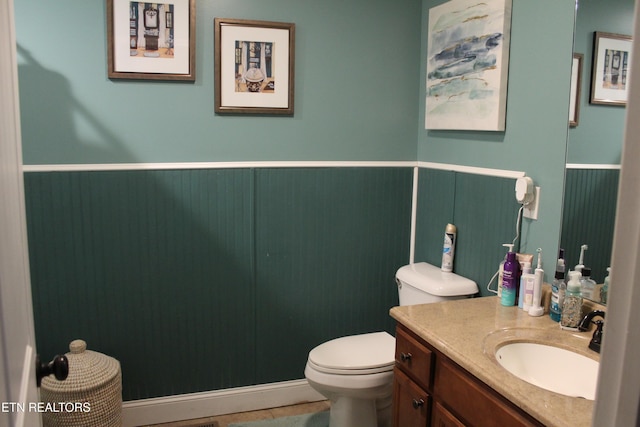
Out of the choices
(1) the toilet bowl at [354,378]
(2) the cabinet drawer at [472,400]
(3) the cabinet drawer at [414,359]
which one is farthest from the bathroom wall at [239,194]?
(2) the cabinet drawer at [472,400]

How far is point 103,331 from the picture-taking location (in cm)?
253

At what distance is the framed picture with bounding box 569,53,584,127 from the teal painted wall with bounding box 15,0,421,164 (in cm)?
104

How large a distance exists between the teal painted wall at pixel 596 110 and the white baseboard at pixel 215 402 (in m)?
1.82

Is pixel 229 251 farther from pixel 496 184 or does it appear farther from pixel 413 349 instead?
pixel 496 184

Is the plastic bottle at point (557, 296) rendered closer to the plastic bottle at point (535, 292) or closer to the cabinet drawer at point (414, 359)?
the plastic bottle at point (535, 292)

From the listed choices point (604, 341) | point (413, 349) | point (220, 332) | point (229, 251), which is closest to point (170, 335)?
point (220, 332)

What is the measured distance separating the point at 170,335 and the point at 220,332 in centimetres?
24

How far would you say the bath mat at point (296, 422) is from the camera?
8.78 ft

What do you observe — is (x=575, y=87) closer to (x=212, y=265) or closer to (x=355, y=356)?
(x=355, y=356)

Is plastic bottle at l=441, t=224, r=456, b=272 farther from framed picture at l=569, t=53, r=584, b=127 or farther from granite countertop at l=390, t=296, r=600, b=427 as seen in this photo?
framed picture at l=569, t=53, r=584, b=127

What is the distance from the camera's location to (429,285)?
95.7 inches

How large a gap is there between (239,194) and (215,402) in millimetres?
1074

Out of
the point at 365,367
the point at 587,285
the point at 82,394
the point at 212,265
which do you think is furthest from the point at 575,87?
the point at 82,394

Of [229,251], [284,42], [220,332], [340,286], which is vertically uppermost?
[284,42]
